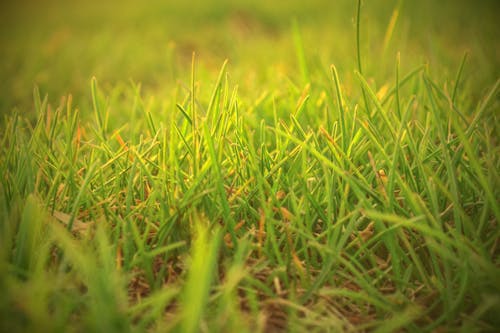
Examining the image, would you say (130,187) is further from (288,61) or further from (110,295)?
(288,61)

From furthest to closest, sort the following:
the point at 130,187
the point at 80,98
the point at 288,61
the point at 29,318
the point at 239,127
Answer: the point at 288,61
the point at 80,98
the point at 239,127
the point at 130,187
the point at 29,318

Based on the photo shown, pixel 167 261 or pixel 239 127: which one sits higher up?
pixel 239 127

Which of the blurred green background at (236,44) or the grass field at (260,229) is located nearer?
the grass field at (260,229)

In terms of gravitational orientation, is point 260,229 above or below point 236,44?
below

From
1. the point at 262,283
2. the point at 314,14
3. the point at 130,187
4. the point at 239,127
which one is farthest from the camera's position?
the point at 314,14

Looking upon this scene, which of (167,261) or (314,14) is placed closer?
(167,261)

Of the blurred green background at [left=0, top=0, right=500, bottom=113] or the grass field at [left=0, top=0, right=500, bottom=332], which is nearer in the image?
the grass field at [left=0, top=0, right=500, bottom=332]

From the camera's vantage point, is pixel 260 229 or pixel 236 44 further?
pixel 236 44

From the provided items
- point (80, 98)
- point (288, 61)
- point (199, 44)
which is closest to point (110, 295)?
point (80, 98)
